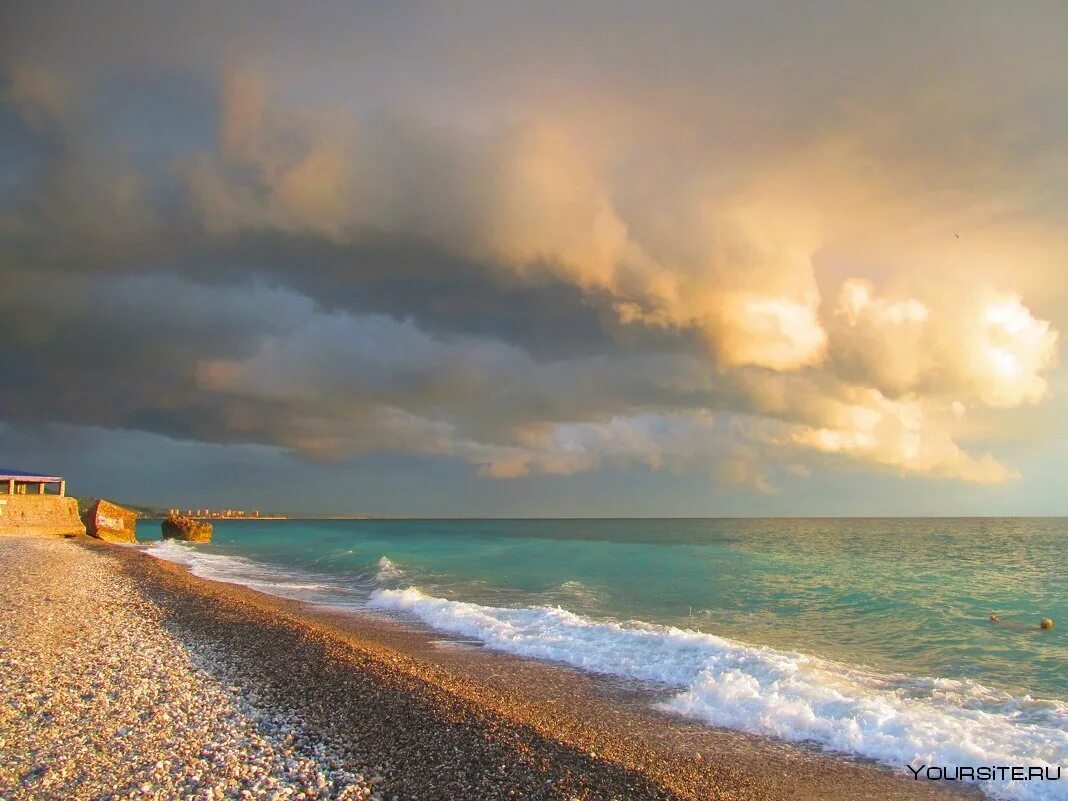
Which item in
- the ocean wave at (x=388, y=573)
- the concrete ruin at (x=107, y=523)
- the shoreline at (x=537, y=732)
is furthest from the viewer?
the concrete ruin at (x=107, y=523)

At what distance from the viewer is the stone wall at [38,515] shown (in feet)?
171

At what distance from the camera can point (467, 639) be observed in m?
19.2

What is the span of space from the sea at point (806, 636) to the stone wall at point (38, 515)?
21.1m

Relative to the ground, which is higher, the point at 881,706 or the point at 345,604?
the point at 881,706

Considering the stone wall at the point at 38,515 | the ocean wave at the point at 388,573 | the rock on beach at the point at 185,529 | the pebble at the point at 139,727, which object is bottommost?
the rock on beach at the point at 185,529

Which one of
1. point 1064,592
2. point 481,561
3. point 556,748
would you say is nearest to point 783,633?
point 556,748

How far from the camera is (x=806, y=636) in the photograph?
2031 centimetres

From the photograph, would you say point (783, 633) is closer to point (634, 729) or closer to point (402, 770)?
point (634, 729)

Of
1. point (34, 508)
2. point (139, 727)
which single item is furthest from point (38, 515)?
point (139, 727)

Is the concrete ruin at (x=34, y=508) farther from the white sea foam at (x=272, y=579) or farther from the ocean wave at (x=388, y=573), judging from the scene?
the ocean wave at (x=388, y=573)

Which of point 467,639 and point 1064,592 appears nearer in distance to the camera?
point 467,639

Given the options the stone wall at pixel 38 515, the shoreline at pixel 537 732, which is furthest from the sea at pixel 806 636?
the stone wall at pixel 38 515

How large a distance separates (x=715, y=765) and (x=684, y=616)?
15597 millimetres

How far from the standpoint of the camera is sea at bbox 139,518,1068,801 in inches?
442
